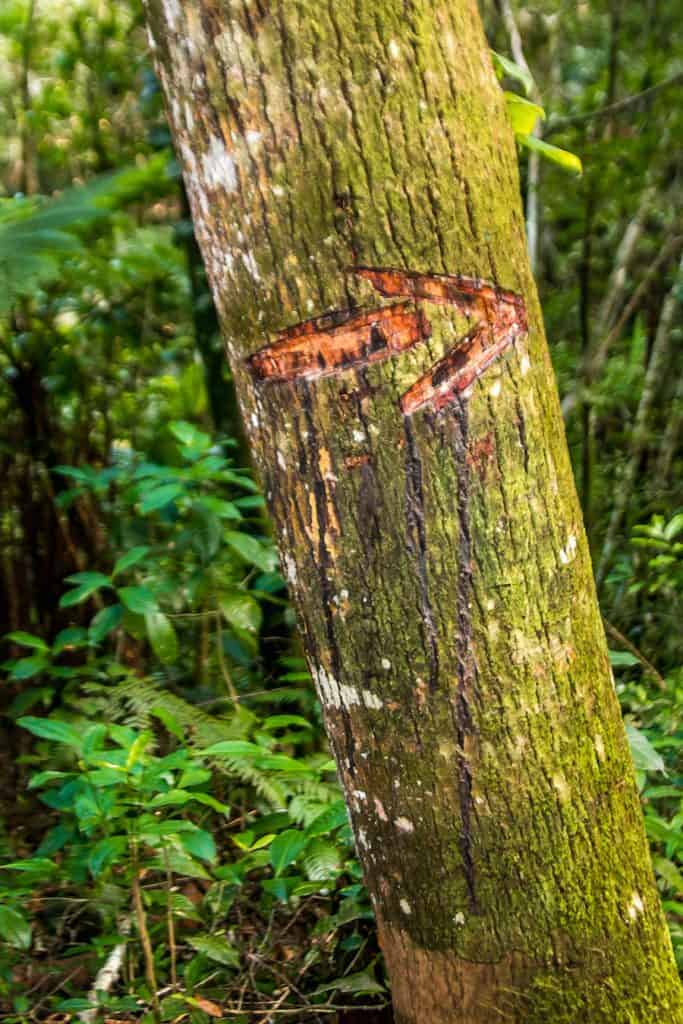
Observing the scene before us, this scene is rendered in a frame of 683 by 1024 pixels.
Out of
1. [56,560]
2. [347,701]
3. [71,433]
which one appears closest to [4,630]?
[56,560]

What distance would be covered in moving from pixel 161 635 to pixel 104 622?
0.18 meters

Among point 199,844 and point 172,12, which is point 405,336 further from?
point 199,844

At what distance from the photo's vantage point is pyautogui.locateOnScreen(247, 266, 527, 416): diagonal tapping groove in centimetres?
133

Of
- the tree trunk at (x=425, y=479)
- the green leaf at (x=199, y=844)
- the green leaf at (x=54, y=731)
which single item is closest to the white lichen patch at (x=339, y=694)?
the tree trunk at (x=425, y=479)

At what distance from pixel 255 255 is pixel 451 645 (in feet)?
2.16

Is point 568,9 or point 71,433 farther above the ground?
point 568,9

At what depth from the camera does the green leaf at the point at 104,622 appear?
2620 mm

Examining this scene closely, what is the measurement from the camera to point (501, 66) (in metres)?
1.80

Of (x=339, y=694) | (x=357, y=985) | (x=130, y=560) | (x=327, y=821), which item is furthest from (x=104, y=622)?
(x=339, y=694)

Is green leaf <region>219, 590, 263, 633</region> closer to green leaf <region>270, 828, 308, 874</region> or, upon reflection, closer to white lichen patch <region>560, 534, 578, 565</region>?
green leaf <region>270, 828, 308, 874</region>

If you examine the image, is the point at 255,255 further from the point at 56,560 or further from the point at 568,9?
the point at 568,9

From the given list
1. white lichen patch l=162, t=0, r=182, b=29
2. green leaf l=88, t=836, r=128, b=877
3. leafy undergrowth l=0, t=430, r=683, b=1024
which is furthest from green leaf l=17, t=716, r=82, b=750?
white lichen patch l=162, t=0, r=182, b=29

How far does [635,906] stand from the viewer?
1.60m

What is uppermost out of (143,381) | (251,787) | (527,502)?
(143,381)
